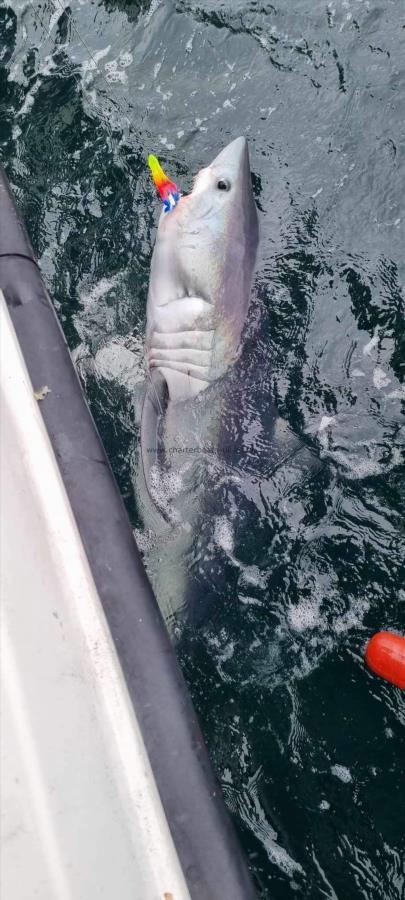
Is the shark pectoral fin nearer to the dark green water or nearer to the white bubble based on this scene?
the dark green water

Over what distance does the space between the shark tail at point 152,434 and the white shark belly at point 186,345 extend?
0.06 metres

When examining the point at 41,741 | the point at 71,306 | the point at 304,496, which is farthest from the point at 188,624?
the point at 71,306

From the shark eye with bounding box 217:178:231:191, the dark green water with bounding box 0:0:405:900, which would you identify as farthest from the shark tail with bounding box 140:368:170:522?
the shark eye with bounding box 217:178:231:191

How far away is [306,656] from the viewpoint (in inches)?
110

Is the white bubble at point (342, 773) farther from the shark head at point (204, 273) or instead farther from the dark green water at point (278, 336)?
the shark head at point (204, 273)

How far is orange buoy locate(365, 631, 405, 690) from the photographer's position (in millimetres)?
2498

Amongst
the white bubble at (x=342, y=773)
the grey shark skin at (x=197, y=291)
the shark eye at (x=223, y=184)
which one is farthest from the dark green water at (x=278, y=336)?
the shark eye at (x=223, y=184)

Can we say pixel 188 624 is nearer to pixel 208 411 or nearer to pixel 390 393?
pixel 208 411

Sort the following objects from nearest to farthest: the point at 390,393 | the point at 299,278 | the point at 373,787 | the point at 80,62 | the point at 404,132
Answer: the point at 373,787, the point at 390,393, the point at 299,278, the point at 404,132, the point at 80,62

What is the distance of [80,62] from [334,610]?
347 centimetres

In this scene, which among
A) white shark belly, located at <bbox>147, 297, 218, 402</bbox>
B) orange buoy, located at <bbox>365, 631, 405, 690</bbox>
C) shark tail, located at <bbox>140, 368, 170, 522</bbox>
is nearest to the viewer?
orange buoy, located at <bbox>365, 631, 405, 690</bbox>

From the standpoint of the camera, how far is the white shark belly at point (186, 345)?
317cm

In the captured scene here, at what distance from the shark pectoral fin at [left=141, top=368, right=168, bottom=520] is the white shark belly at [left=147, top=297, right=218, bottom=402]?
0.05m

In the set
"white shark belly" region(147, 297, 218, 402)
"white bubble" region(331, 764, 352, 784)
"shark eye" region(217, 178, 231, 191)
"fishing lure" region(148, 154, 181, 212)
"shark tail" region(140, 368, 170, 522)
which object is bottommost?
"white bubble" region(331, 764, 352, 784)
